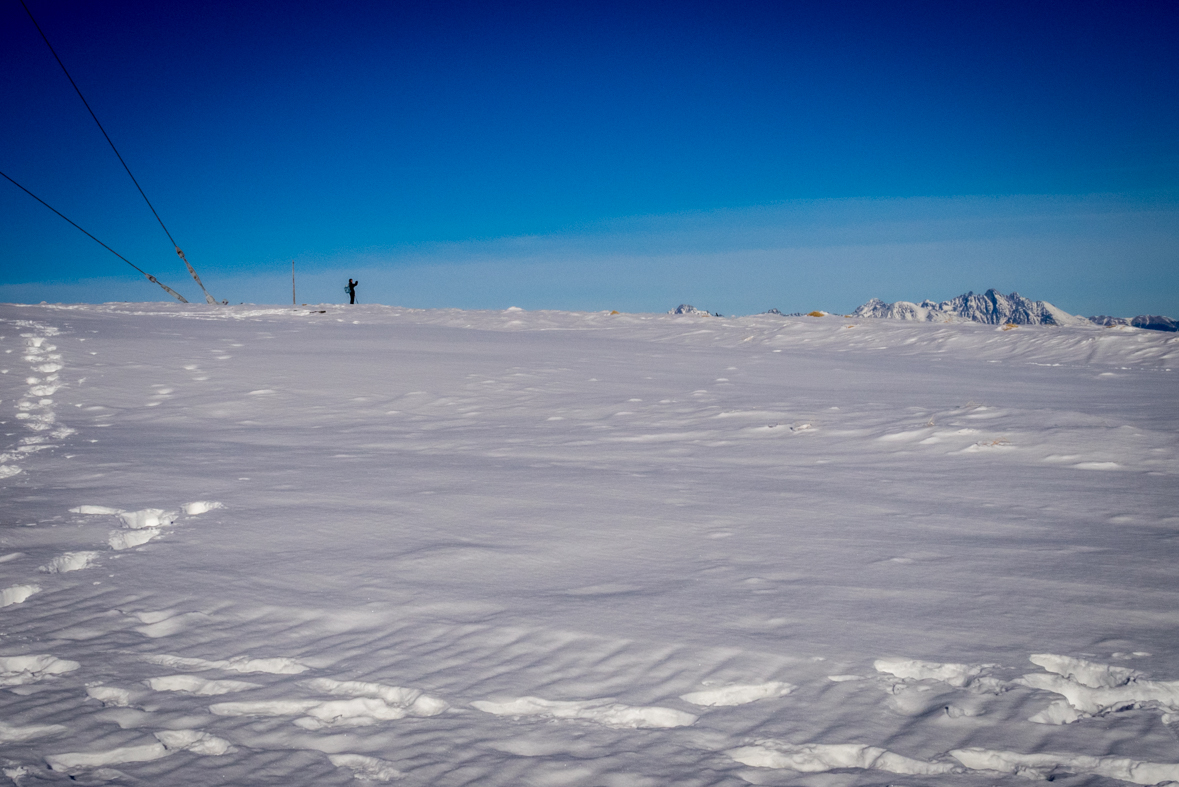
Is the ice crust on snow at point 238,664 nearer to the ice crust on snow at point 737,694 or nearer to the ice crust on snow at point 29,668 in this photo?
the ice crust on snow at point 29,668

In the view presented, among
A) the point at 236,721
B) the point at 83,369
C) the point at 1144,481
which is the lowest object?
the point at 236,721

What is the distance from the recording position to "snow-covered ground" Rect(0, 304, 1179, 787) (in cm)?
197

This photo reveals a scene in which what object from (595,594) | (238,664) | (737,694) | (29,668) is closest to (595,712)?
(737,694)

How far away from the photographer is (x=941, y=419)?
19.9 feet

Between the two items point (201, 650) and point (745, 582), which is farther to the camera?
point (745, 582)

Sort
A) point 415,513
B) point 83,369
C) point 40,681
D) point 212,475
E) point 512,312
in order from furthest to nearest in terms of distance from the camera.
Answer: point 512,312 < point 83,369 < point 212,475 < point 415,513 < point 40,681

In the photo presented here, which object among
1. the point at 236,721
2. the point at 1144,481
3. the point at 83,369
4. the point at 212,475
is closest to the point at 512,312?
the point at 83,369

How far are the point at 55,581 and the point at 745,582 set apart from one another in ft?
10.4

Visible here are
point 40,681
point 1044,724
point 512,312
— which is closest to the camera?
point 1044,724

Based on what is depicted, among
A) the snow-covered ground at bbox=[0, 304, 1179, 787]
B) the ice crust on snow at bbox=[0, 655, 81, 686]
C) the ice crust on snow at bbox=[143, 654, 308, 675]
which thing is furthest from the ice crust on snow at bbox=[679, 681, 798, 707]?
the ice crust on snow at bbox=[0, 655, 81, 686]

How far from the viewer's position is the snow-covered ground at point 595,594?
77.4 inches

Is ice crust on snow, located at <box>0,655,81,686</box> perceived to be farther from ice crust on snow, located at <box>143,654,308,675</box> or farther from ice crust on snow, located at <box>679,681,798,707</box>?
ice crust on snow, located at <box>679,681,798,707</box>

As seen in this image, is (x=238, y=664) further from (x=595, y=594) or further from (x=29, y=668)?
(x=595, y=594)

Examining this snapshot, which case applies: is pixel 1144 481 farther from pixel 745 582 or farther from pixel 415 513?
pixel 415 513
